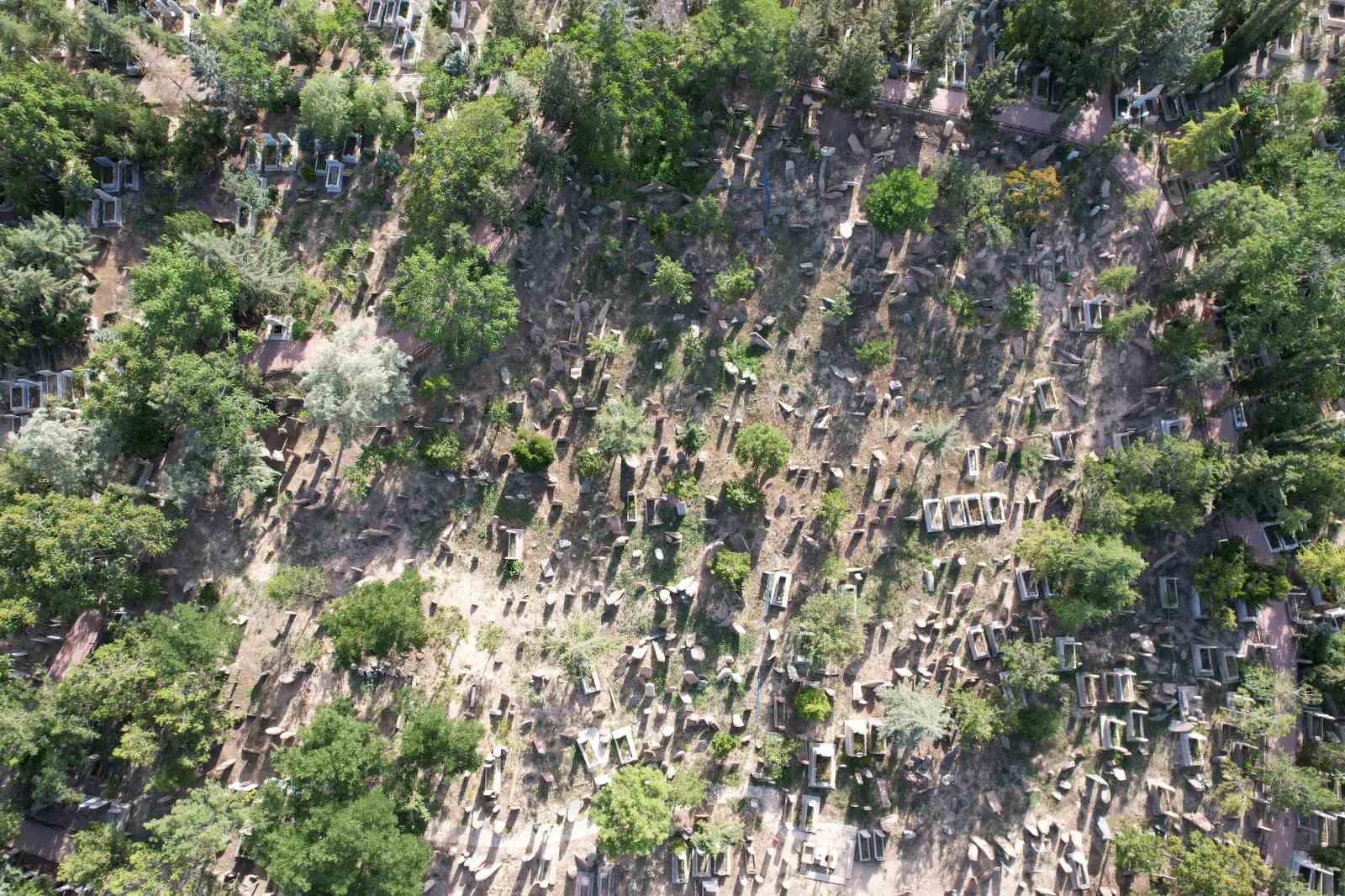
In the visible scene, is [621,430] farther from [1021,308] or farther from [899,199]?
[1021,308]

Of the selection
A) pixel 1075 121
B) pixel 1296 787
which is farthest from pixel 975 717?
pixel 1075 121

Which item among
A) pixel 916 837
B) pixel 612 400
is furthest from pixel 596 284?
pixel 916 837

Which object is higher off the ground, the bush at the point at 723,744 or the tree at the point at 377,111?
the tree at the point at 377,111

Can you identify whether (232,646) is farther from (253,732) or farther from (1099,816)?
(1099,816)

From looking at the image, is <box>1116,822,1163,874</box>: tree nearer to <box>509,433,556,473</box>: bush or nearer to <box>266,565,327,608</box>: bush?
<box>509,433,556,473</box>: bush

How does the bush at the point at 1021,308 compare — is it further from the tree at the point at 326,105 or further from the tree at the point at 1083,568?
the tree at the point at 326,105

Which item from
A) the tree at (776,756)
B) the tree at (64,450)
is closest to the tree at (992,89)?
the tree at (776,756)
